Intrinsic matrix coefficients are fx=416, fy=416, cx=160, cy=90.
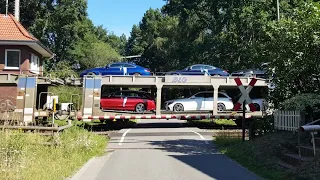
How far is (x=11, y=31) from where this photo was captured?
29656 millimetres

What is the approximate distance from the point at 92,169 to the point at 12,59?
807 inches

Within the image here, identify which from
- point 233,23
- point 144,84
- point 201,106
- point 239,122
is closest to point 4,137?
point 144,84

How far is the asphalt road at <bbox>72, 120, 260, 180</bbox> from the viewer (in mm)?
9602

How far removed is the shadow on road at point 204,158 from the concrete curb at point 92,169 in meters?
2.21

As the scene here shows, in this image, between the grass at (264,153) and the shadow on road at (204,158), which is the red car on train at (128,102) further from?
the grass at (264,153)

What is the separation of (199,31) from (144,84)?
3050 cm

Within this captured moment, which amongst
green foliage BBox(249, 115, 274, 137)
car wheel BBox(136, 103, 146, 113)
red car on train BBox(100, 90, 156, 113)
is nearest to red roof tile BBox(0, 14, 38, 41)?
red car on train BBox(100, 90, 156, 113)

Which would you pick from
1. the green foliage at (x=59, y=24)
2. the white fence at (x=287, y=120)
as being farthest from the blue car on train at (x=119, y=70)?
the green foliage at (x=59, y=24)

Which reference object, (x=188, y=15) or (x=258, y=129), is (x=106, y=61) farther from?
(x=258, y=129)

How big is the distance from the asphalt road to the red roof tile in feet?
49.3

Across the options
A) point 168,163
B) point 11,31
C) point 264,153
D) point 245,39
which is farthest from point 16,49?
point 245,39

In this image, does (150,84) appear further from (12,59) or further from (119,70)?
(12,59)

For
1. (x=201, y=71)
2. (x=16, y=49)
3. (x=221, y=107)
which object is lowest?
(x=221, y=107)

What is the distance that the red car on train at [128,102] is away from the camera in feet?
82.3
